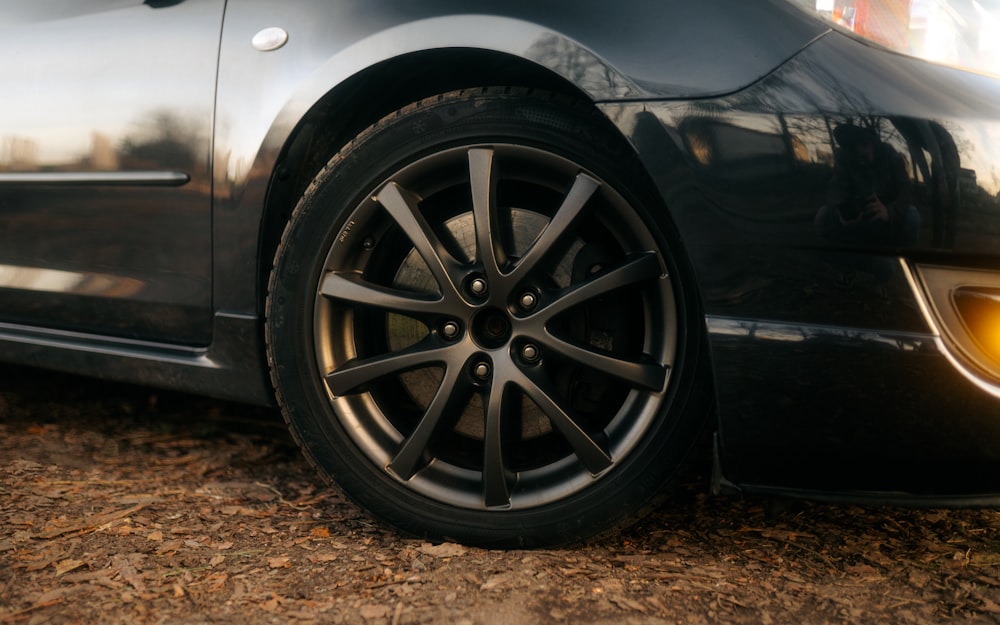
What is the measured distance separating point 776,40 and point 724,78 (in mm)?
108

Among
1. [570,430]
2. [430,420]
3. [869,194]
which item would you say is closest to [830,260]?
[869,194]

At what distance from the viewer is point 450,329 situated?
1775 mm

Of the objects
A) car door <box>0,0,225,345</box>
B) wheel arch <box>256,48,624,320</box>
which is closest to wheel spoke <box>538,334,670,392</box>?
wheel arch <box>256,48,624,320</box>

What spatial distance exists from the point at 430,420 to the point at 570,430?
29cm

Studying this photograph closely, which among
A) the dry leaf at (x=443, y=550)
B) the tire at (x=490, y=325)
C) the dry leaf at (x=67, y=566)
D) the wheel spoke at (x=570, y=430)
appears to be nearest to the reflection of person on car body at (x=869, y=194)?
the tire at (x=490, y=325)

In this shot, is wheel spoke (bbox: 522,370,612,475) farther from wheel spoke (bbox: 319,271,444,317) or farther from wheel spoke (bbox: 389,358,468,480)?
wheel spoke (bbox: 319,271,444,317)

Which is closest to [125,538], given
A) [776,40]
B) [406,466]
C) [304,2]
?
[406,466]

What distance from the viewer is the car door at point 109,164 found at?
6.40 feet

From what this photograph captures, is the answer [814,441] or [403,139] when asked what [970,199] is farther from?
[403,139]

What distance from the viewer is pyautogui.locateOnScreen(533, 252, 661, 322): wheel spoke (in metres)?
1.67

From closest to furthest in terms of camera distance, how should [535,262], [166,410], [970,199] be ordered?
[970,199] < [535,262] < [166,410]

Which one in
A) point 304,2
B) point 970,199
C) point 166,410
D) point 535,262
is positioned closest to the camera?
point 970,199

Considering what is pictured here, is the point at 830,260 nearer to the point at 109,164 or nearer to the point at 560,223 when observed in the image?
the point at 560,223

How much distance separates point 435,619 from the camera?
152cm
